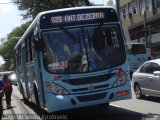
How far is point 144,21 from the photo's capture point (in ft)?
132

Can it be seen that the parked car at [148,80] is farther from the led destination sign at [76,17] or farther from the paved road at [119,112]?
the led destination sign at [76,17]

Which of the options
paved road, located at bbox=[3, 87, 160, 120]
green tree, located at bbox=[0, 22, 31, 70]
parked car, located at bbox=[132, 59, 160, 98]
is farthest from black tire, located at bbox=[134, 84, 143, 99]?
green tree, located at bbox=[0, 22, 31, 70]

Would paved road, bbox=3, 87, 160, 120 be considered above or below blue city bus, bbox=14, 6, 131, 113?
below

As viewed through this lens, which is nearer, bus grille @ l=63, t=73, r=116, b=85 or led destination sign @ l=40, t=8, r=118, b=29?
bus grille @ l=63, t=73, r=116, b=85

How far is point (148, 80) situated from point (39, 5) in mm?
32166

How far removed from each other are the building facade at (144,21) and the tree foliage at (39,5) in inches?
215

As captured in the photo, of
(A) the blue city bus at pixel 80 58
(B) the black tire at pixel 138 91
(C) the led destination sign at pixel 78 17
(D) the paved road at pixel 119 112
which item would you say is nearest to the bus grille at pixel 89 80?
(A) the blue city bus at pixel 80 58

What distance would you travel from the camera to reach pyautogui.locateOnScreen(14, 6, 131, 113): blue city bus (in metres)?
11.3

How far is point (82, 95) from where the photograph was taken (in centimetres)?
1133

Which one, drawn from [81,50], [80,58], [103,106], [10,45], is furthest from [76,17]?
[10,45]

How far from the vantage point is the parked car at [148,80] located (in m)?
14.4

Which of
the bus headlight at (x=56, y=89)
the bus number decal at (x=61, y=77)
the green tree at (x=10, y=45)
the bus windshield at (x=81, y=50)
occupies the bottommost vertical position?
the green tree at (x=10, y=45)

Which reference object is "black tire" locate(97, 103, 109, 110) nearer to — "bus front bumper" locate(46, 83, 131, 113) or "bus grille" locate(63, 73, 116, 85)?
"bus front bumper" locate(46, 83, 131, 113)

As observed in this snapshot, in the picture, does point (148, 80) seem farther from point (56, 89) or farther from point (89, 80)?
point (56, 89)
